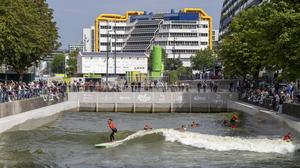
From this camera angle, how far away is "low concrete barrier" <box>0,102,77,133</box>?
126ft

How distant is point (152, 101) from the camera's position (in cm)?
6869

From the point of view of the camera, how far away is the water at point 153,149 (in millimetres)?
27083

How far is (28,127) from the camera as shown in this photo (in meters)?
42.8

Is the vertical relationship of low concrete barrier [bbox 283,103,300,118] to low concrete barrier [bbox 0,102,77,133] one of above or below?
above

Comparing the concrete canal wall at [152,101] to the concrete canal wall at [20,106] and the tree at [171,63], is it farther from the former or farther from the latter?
the tree at [171,63]

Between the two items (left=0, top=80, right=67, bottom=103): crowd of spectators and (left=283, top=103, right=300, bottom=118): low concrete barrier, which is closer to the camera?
(left=283, top=103, right=300, bottom=118): low concrete barrier

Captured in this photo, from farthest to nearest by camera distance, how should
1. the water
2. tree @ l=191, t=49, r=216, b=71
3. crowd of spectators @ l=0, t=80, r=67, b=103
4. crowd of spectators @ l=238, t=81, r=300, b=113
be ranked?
tree @ l=191, t=49, r=216, b=71, crowd of spectators @ l=238, t=81, r=300, b=113, crowd of spectators @ l=0, t=80, r=67, b=103, the water

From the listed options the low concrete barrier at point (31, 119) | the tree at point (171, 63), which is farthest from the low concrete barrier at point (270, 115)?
the tree at point (171, 63)

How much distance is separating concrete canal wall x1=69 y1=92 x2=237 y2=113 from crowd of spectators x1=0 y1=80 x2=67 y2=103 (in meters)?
3.15

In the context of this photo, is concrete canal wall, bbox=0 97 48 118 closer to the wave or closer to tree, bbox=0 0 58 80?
tree, bbox=0 0 58 80

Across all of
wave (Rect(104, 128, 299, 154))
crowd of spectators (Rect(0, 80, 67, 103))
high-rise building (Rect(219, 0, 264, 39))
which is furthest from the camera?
high-rise building (Rect(219, 0, 264, 39))

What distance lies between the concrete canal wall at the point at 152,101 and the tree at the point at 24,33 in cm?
690

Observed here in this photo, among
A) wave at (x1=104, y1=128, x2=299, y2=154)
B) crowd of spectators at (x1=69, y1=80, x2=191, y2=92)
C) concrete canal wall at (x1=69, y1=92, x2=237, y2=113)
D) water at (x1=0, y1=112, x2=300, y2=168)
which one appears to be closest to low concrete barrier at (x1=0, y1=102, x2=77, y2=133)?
water at (x1=0, y1=112, x2=300, y2=168)

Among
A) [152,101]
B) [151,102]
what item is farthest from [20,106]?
[152,101]
